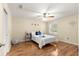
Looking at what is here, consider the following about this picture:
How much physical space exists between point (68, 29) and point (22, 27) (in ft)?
→ 3.58

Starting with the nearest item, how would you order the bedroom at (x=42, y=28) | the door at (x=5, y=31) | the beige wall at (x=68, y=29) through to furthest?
the door at (x=5, y=31) < the bedroom at (x=42, y=28) < the beige wall at (x=68, y=29)

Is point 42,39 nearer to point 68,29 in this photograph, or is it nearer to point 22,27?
point 22,27

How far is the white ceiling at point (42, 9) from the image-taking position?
1.54 meters

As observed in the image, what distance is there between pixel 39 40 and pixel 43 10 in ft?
2.35

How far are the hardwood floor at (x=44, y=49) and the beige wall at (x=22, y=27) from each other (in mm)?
195

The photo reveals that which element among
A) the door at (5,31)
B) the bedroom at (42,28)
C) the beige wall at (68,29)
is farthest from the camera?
the beige wall at (68,29)

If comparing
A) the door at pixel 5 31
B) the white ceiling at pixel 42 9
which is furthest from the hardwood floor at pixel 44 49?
the white ceiling at pixel 42 9

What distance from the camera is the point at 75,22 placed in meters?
1.68

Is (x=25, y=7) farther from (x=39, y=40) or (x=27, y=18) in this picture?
(x=39, y=40)

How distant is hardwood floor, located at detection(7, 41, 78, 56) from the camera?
62.8 inches

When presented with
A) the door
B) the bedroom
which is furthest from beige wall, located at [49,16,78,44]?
the door

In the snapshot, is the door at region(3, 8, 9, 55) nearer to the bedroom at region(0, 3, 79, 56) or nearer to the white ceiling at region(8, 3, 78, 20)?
the bedroom at region(0, 3, 79, 56)

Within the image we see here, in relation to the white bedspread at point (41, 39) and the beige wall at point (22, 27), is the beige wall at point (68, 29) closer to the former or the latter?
the white bedspread at point (41, 39)

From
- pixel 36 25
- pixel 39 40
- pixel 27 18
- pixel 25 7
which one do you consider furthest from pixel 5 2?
pixel 39 40
